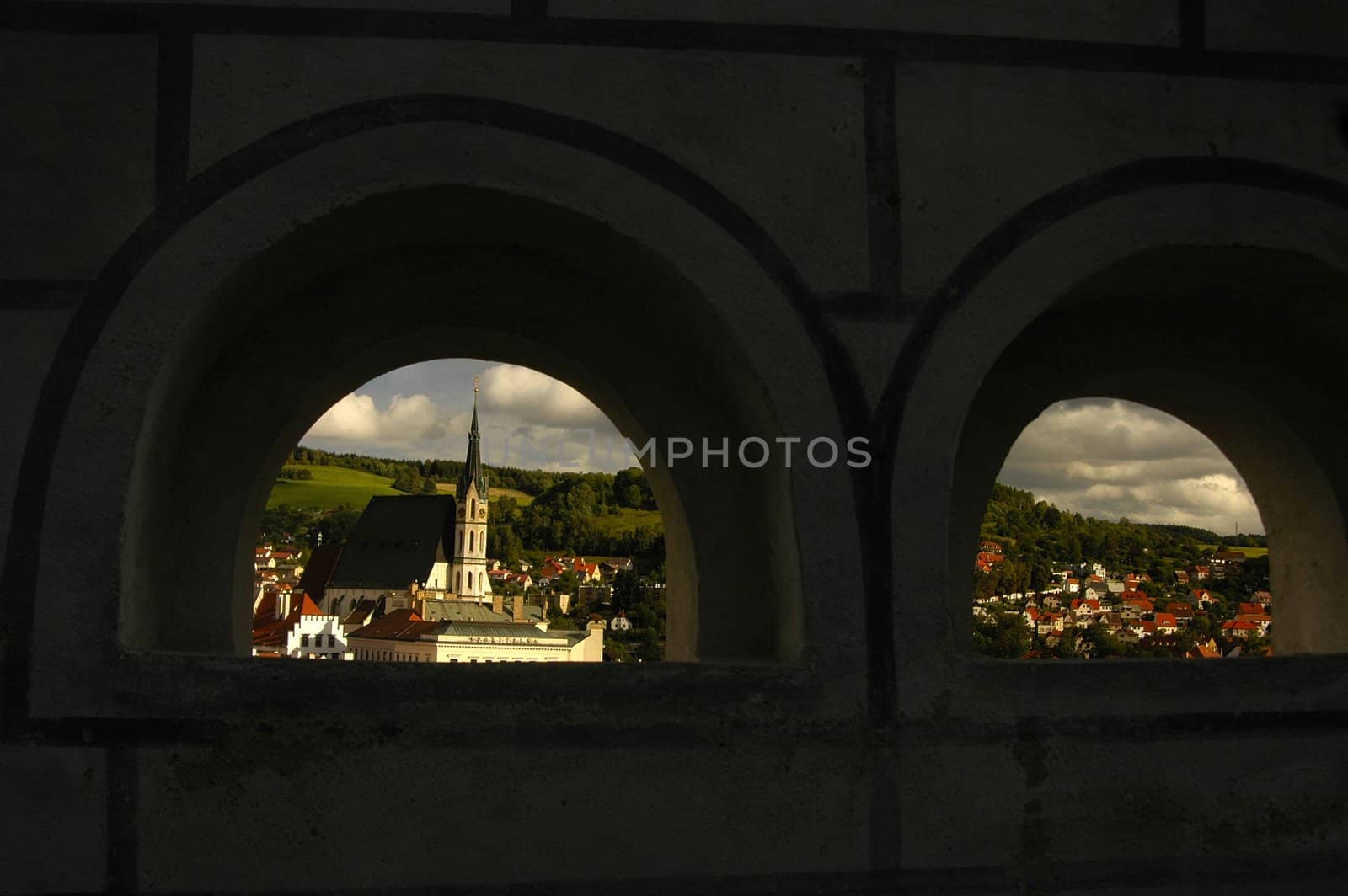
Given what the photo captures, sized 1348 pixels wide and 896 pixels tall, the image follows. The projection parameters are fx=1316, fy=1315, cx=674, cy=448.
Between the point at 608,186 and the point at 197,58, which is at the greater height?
the point at 197,58

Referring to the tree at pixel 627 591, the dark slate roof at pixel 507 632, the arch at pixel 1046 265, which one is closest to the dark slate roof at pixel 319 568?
the dark slate roof at pixel 507 632

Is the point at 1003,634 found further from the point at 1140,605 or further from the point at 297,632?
the point at 297,632

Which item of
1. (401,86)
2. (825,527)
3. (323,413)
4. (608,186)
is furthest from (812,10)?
(323,413)

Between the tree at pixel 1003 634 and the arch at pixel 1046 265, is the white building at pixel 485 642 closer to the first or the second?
the arch at pixel 1046 265

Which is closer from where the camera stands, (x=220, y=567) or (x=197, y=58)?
(x=197, y=58)

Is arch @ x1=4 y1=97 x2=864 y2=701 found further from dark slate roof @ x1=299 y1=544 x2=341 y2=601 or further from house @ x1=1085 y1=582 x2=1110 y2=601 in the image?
dark slate roof @ x1=299 y1=544 x2=341 y2=601

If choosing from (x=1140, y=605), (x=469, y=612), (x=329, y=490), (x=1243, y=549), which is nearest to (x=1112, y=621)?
(x=1140, y=605)

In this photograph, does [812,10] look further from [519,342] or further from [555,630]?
[555,630]

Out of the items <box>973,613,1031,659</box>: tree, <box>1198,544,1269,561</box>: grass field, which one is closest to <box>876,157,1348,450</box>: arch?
<box>973,613,1031,659</box>: tree
